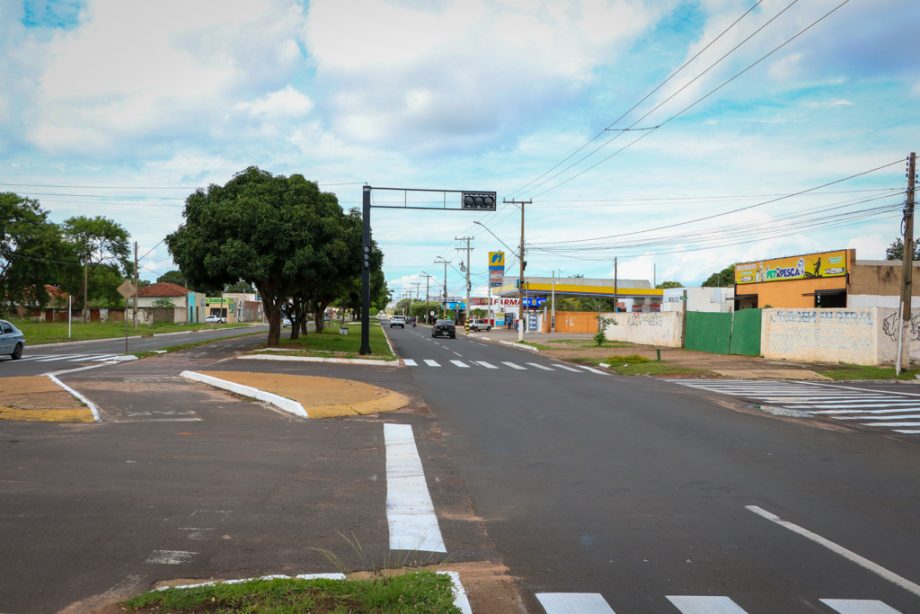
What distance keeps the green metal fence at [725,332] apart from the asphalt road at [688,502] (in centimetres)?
1971

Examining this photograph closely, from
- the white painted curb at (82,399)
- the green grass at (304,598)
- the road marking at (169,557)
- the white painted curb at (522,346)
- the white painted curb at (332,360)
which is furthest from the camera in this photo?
the white painted curb at (522,346)

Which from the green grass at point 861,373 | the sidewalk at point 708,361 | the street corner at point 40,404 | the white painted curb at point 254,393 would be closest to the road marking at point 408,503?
the white painted curb at point 254,393

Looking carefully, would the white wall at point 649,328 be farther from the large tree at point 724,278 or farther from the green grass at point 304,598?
the large tree at point 724,278

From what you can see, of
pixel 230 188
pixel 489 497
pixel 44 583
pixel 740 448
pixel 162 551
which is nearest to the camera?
pixel 44 583

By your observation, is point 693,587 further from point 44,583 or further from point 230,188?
point 230,188

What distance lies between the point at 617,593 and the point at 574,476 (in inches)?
134

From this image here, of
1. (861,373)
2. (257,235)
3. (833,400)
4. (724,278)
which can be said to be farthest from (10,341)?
(724,278)

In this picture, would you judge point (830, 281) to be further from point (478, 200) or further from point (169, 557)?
point (169, 557)

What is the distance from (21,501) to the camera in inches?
247

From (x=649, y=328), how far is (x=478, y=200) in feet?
70.5

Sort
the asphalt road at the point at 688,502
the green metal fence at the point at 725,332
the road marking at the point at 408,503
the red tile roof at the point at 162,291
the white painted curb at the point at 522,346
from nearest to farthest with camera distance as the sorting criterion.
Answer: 1. the asphalt road at the point at 688,502
2. the road marking at the point at 408,503
3. the green metal fence at the point at 725,332
4. the white painted curb at the point at 522,346
5. the red tile roof at the point at 162,291

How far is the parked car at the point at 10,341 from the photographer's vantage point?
80.8 ft

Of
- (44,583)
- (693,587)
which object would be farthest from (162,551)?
(693,587)

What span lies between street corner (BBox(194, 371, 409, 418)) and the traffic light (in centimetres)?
985
